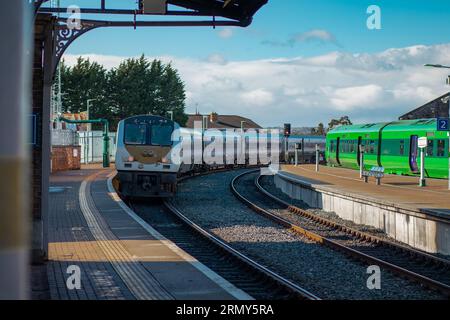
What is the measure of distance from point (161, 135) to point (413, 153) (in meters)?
12.5

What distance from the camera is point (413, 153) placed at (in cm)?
2708

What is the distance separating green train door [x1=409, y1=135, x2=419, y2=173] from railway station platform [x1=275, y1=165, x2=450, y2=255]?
207 centimetres

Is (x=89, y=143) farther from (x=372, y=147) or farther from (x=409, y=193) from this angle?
(x=409, y=193)

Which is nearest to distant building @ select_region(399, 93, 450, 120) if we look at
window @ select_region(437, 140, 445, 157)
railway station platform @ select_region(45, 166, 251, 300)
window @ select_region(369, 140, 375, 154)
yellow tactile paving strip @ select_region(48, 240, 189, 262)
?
window @ select_region(369, 140, 375, 154)

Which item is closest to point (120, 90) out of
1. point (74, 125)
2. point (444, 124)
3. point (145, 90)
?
point (145, 90)

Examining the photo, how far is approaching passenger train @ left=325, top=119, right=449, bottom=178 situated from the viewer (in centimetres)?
2476

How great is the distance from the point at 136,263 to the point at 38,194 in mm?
1832

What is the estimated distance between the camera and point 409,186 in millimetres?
21969

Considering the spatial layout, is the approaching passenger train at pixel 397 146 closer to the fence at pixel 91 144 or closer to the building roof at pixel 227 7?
the building roof at pixel 227 7

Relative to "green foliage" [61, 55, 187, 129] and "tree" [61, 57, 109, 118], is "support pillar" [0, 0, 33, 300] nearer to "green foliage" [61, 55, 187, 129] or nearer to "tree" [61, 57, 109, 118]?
"green foliage" [61, 55, 187, 129]

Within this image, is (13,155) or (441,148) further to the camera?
(441,148)

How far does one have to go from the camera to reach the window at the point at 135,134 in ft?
66.6

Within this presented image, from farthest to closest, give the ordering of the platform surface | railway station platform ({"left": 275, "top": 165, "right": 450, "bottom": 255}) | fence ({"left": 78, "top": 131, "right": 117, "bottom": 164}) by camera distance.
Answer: fence ({"left": 78, "top": 131, "right": 117, "bottom": 164}), the platform surface, railway station platform ({"left": 275, "top": 165, "right": 450, "bottom": 255})
